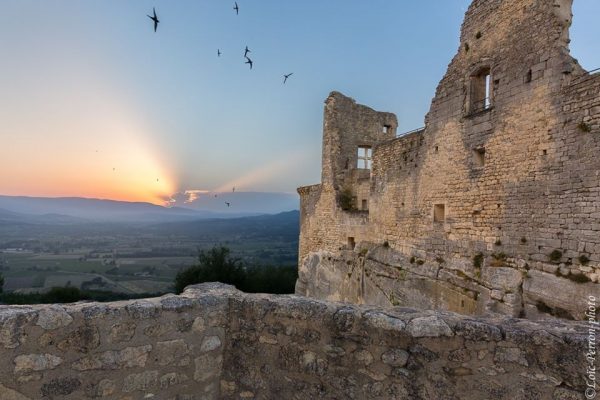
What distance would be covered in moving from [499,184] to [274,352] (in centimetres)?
782

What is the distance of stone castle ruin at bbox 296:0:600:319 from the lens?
7.32 m

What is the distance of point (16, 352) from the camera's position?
269cm

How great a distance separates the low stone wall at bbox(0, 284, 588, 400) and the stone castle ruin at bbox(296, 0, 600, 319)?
17.7ft

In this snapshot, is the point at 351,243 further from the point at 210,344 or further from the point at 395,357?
the point at 395,357

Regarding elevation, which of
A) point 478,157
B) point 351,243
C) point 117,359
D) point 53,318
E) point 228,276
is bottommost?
point 228,276

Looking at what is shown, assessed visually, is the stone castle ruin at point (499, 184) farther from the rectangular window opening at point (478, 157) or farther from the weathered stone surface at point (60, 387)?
the weathered stone surface at point (60, 387)

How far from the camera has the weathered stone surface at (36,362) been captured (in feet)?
8.84

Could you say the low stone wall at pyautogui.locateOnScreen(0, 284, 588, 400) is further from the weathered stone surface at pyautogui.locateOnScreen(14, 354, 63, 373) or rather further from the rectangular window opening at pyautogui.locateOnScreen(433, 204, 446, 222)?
the rectangular window opening at pyautogui.locateOnScreen(433, 204, 446, 222)

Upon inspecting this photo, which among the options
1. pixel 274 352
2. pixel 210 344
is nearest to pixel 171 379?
pixel 210 344

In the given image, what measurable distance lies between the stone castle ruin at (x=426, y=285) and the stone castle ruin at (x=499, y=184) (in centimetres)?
4

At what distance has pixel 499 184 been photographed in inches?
357

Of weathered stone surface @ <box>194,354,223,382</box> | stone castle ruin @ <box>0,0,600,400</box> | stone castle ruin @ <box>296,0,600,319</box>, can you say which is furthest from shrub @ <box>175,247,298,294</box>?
weathered stone surface @ <box>194,354,223,382</box>

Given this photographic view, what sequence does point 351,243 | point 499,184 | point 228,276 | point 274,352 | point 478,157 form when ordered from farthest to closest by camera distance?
point 228,276
point 351,243
point 478,157
point 499,184
point 274,352

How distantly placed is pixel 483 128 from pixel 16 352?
1003cm
